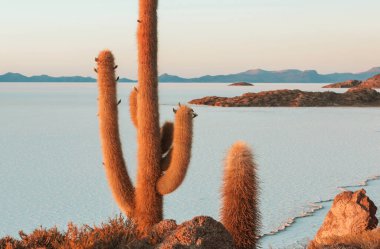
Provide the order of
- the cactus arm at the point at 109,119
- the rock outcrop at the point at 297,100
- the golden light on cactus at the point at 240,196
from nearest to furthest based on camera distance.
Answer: the golden light on cactus at the point at 240,196
the cactus arm at the point at 109,119
the rock outcrop at the point at 297,100

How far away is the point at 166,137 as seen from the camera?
961cm

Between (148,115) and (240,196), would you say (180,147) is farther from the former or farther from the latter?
(240,196)

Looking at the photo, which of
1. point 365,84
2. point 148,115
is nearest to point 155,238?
point 148,115

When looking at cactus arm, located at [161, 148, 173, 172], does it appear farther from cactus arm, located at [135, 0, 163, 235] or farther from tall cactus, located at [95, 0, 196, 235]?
cactus arm, located at [135, 0, 163, 235]

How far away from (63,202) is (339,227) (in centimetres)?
905

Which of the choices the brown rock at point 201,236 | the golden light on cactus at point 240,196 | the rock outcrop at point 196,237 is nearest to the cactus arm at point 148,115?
the golden light on cactus at point 240,196

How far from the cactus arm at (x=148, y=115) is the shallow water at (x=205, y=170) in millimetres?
2620

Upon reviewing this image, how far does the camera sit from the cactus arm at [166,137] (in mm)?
9539

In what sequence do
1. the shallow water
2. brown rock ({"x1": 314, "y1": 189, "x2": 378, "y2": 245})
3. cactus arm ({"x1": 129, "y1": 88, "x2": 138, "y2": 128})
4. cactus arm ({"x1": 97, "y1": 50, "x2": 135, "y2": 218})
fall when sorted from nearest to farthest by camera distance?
brown rock ({"x1": 314, "y1": 189, "x2": 378, "y2": 245}) < cactus arm ({"x1": 97, "y1": 50, "x2": 135, "y2": 218}) < cactus arm ({"x1": 129, "y1": 88, "x2": 138, "y2": 128}) < the shallow water

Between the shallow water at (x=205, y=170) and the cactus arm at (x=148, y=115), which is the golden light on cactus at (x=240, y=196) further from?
the shallow water at (x=205, y=170)

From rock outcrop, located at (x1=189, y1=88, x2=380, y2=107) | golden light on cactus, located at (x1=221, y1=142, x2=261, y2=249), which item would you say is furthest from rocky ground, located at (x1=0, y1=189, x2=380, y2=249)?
rock outcrop, located at (x1=189, y1=88, x2=380, y2=107)

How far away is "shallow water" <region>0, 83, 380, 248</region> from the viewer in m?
13.6

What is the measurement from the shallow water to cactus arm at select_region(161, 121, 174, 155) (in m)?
2.38

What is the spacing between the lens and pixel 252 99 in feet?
192
